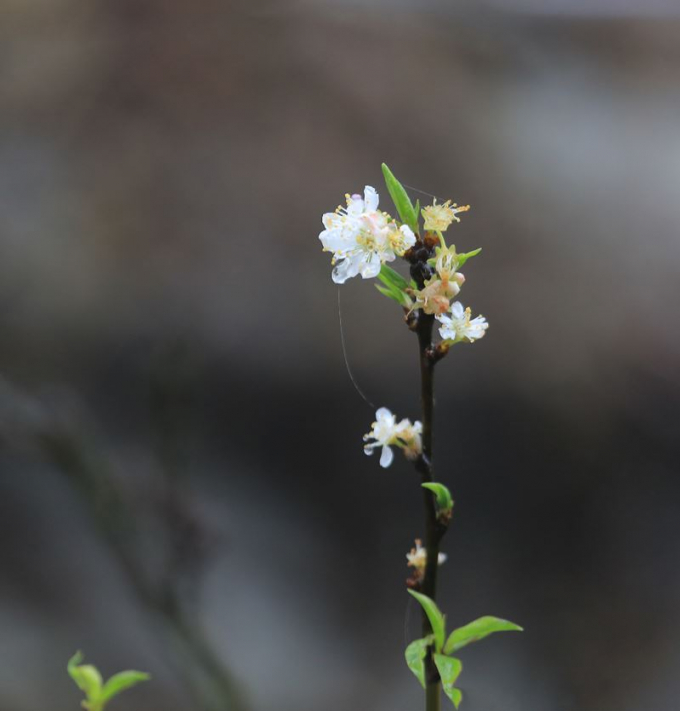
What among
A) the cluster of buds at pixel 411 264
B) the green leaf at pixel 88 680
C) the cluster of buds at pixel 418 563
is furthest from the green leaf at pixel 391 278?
the green leaf at pixel 88 680

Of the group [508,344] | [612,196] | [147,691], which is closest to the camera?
[147,691]

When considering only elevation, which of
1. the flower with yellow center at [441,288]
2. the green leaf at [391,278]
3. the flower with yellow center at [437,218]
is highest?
the flower with yellow center at [437,218]

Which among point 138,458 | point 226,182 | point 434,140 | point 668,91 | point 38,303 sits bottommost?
point 138,458

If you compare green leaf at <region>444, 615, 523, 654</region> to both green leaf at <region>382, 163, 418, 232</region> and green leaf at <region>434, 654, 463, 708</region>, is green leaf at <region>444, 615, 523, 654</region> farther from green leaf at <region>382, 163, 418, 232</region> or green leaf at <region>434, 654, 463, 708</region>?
green leaf at <region>382, 163, 418, 232</region>

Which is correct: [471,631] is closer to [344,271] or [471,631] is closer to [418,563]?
[418,563]

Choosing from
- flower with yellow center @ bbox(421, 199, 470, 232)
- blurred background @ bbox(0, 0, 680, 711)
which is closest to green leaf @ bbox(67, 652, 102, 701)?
flower with yellow center @ bbox(421, 199, 470, 232)

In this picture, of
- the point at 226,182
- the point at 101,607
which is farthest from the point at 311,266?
the point at 101,607

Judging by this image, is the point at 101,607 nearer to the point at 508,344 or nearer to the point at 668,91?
the point at 508,344

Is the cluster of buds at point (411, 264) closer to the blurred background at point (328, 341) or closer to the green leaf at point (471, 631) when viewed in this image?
the green leaf at point (471, 631)
